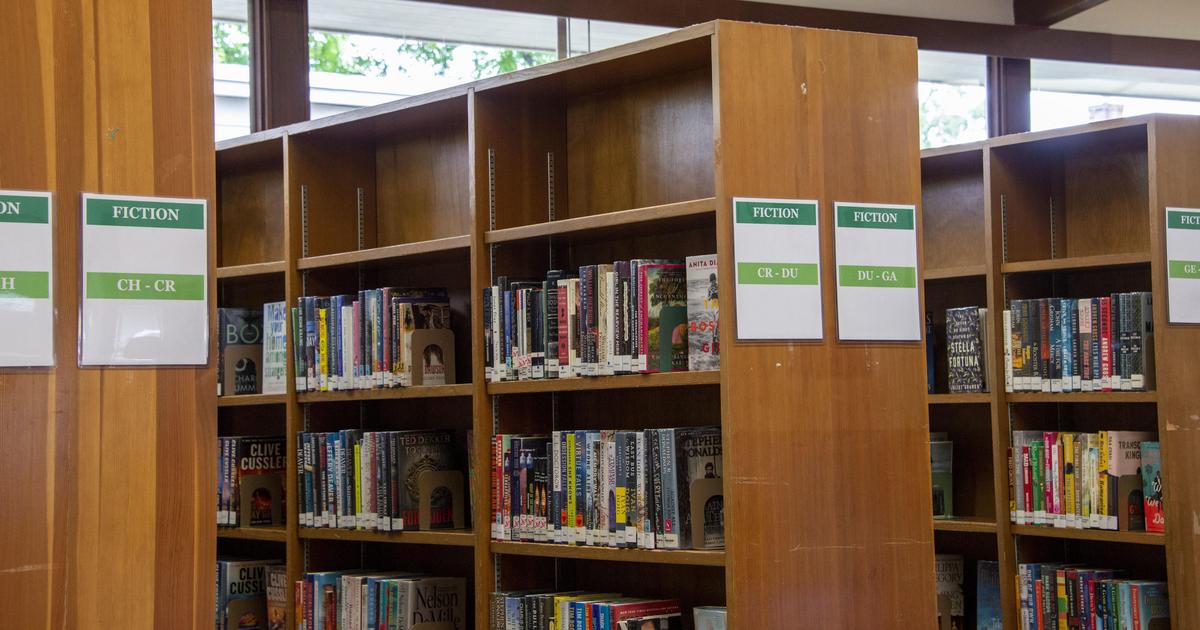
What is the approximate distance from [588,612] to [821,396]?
3.12 ft

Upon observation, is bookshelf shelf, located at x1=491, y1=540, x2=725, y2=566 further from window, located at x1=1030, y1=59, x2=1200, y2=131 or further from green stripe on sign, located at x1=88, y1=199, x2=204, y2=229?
window, located at x1=1030, y1=59, x2=1200, y2=131

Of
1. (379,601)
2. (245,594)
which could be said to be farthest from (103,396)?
(245,594)

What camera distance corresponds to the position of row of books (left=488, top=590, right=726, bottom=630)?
3830 millimetres

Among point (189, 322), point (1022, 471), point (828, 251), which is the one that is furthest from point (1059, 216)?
point (189, 322)

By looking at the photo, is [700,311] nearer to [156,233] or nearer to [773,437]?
[773,437]

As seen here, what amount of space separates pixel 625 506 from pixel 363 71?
111 inches

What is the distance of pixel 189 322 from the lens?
2645mm

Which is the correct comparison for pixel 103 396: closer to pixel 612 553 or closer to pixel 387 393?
pixel 612 553

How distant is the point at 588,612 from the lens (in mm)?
3916

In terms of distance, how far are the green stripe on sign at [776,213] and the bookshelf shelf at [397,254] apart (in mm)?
1141

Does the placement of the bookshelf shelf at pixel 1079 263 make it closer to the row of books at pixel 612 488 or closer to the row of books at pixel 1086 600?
the row of books at pixel 1086 600

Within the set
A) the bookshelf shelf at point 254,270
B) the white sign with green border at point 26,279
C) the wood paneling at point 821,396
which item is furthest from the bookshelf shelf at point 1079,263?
the white sign with green border at point 26,279

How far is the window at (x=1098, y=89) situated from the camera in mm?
7086

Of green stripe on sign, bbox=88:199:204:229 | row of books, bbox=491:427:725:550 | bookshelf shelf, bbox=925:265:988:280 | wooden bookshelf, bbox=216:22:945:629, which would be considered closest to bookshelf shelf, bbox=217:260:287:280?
wooden bookshelf, bbox=216:22:945:629
